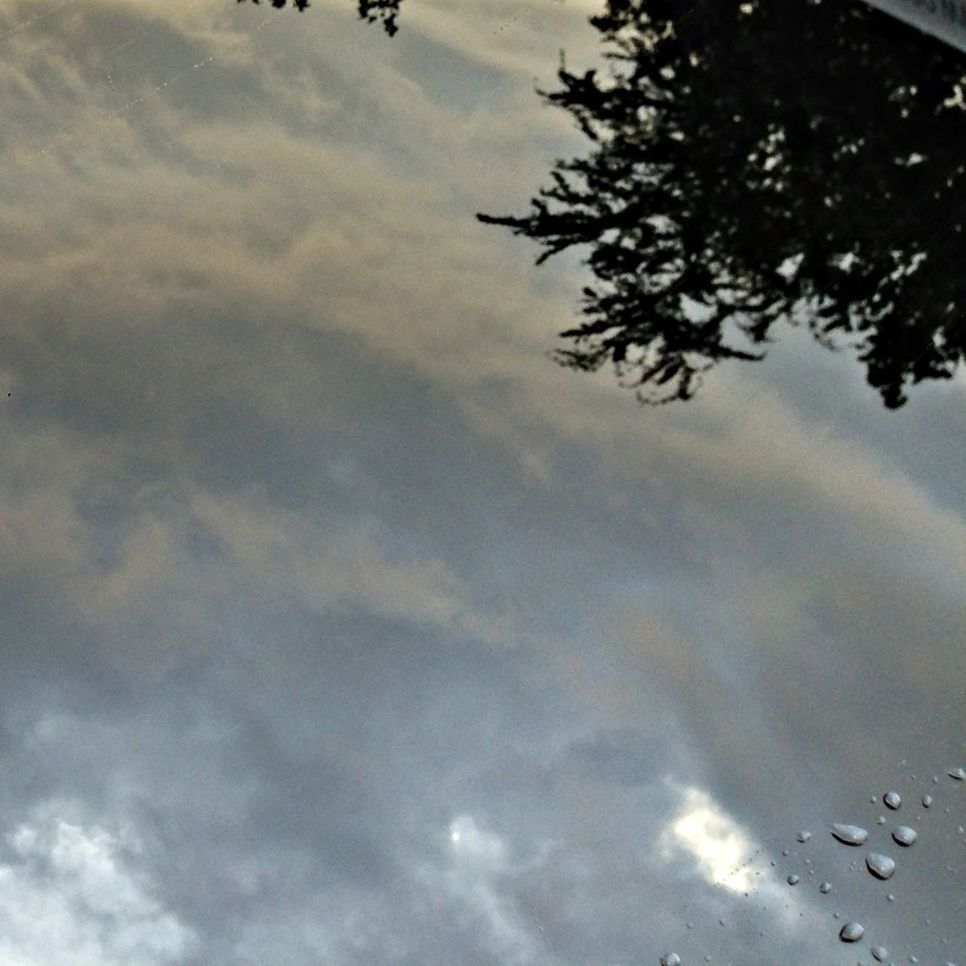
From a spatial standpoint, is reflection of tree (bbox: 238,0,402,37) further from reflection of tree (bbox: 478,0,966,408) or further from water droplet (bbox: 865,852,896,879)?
water droplet (bbox: 865,852,896,879)

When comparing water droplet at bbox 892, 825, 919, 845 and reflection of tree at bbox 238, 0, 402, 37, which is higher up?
reflection of tree at bbox 238, 0, 402, 37

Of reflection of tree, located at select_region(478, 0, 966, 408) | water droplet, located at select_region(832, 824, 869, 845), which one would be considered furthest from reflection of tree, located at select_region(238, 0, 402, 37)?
water droplet, located at select_region(832, 824, 869, 845)

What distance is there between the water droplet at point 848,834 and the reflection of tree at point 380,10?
763cm

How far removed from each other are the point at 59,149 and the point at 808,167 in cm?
643

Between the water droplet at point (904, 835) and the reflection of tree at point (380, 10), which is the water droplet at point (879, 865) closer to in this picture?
the water droplet at point (904, 835)

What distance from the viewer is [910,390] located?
12.2m

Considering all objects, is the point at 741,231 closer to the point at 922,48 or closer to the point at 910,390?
the point at 910,390

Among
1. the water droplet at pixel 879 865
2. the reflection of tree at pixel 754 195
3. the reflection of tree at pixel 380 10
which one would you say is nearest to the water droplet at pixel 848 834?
the water droplet at pixel 879 865

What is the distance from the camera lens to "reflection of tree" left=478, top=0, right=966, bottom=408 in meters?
11.7

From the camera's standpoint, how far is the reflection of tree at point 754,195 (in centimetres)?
1170

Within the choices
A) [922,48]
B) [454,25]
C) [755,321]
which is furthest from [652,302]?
[922,48]

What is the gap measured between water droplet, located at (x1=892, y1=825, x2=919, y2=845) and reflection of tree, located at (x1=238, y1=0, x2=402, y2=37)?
25.9 ft

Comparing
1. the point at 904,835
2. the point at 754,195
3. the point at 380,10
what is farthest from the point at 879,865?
the point at 380,10

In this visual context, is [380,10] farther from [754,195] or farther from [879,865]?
[879,865]
